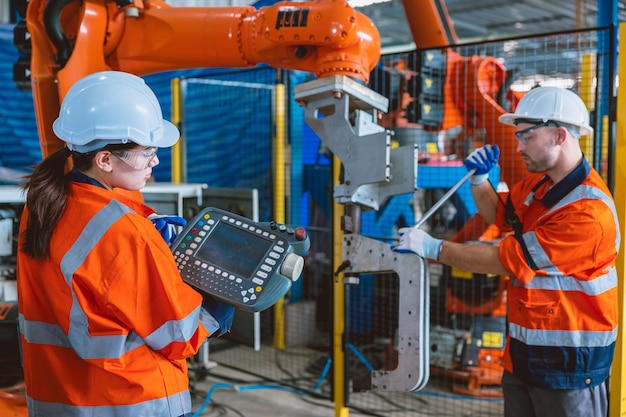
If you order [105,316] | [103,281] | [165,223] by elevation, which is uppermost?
[165,223]

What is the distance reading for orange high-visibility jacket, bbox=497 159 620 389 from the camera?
2.61 meters

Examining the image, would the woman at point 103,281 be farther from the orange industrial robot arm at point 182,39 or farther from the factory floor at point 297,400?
the factory floor at point 297,400

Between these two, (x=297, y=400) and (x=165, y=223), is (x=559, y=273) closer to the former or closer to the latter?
(x=165, y=223)

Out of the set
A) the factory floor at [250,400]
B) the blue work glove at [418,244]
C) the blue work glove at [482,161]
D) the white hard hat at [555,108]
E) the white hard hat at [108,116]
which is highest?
the white hard hat at [555,108]

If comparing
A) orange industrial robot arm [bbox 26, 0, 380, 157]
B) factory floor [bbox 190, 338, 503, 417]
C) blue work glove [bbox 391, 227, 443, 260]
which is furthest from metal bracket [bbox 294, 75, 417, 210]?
factory floor [bbox 190, 338, 503, 417]

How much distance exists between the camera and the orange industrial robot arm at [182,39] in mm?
2863

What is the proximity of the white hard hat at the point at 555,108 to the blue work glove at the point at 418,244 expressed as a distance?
75 centimetres

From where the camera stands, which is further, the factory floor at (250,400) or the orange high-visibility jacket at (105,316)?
the factory floor at (250,400)

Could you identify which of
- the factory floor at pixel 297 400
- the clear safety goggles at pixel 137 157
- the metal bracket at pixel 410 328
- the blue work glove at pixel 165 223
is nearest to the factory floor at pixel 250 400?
the factory floor at pixel 297 400

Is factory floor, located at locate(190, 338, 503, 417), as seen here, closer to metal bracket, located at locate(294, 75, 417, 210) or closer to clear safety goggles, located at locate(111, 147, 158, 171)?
metal bracket, located at locate(294, 75, 417, 210)

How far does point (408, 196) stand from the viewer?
5656mm

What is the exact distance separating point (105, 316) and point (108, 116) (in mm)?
611

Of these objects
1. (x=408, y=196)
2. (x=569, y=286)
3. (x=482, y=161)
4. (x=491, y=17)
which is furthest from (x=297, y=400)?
(x=491, y=17)

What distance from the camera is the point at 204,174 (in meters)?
7.03
